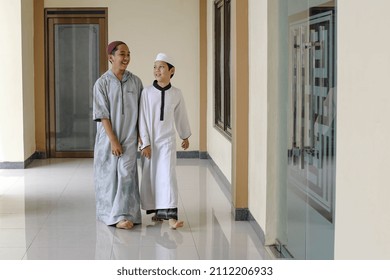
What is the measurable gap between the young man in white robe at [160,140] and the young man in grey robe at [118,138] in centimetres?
11

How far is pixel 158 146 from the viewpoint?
754cm

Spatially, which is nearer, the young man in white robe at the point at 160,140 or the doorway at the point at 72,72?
the young man in white robe at the point at 160,140

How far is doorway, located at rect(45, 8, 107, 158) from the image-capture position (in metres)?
13.2

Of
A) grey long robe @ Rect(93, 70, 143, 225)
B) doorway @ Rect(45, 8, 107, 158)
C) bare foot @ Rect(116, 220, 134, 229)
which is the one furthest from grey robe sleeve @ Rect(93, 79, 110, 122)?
doorway @ Rect(45, 8, 107, 158)

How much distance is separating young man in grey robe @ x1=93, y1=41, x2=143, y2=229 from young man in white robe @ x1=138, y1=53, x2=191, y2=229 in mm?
110

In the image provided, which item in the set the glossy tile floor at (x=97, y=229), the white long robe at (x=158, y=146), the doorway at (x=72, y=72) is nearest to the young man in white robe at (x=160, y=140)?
the white long robe at (x=158, y=146)

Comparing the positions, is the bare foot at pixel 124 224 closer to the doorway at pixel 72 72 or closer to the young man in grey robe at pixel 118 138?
the young man in grey robe at pixel 118 138

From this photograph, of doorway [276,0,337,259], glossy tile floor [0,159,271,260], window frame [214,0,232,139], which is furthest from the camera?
window frame [214,0,232,139]

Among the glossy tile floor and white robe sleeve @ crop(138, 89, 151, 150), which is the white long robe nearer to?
white robe sleeve @ crop(138, 89, 151, 150)

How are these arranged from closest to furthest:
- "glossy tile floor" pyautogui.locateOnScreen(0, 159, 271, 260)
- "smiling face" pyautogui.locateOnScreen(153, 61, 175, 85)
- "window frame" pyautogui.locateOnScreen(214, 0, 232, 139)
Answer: "glossy tile floor" pyautogui.locateOnScreen(0, 159, 271, 260), "smiling face" pyautogui.locateOnScreen(153, 61, 175, 85), "window frame" pyautogui.locateOnScreen(214, 0, 232, 139)

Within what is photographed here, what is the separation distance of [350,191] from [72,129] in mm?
9824

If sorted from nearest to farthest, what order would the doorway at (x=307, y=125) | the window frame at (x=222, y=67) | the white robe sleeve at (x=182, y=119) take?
the doorway at (x=307, y=125)
the white robe sleeve at (x=182, y=119)
the window frame at (x=222, y=67)

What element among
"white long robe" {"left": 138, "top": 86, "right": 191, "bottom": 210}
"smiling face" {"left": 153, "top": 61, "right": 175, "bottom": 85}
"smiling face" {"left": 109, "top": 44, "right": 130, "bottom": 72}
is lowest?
"white long robe" {"left": 138, "top": 86, "right": 191, "bottom": 210}

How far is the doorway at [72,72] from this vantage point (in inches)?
519
